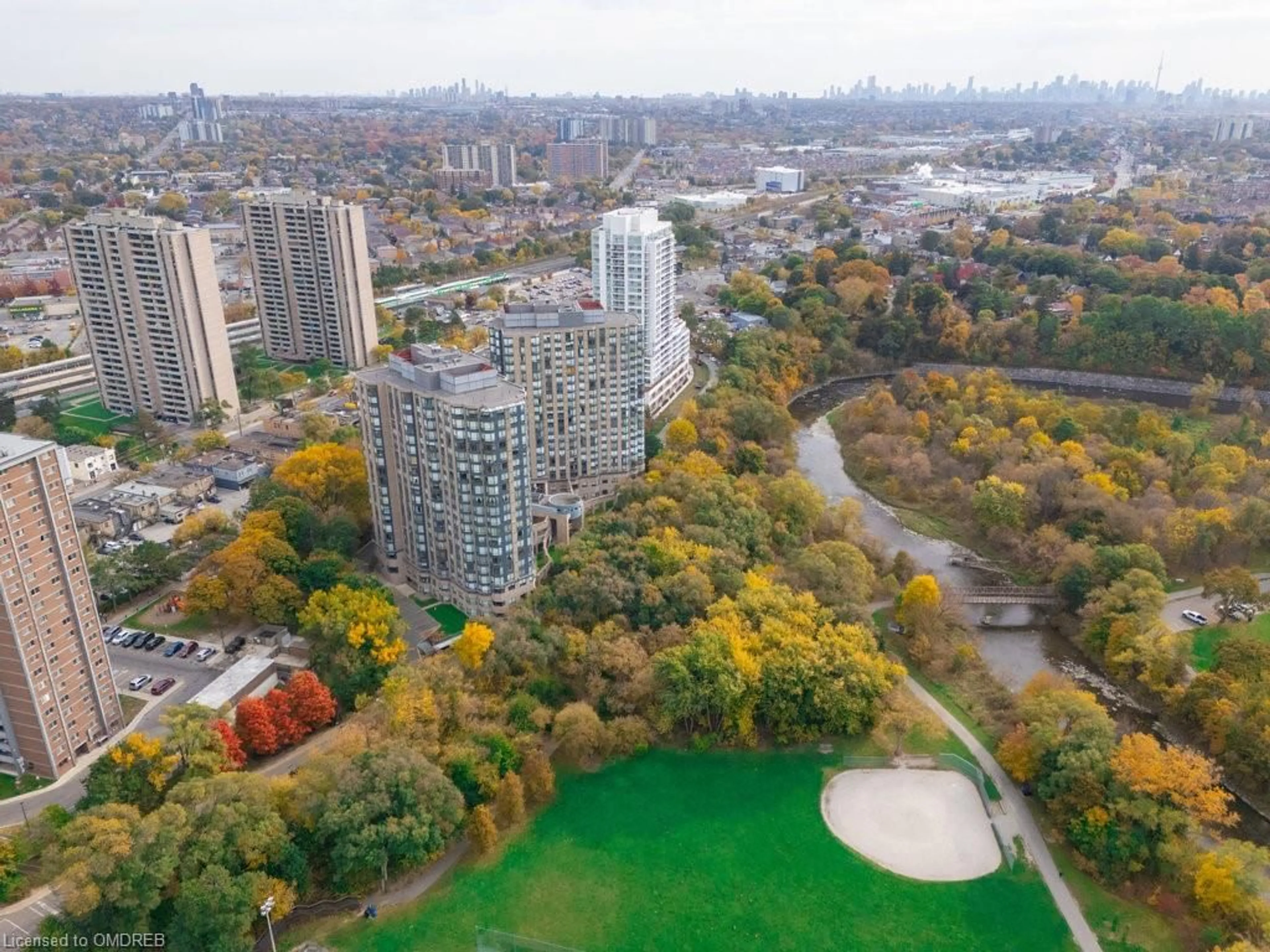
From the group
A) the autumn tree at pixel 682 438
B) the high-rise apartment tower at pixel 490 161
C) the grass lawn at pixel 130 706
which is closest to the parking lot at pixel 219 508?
the grass lawn at pixel 130 706

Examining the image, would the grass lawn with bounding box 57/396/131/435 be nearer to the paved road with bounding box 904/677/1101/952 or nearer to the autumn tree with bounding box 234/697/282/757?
the autumn tree with bounding box 234/697/282/757

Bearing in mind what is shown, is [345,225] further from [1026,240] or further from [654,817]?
[1026,240]

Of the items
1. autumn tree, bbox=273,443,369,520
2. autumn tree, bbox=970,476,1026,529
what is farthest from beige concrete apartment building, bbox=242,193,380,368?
autumn tree, bbox=970,476,1026,529

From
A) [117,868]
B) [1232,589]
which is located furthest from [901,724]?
[117,868]

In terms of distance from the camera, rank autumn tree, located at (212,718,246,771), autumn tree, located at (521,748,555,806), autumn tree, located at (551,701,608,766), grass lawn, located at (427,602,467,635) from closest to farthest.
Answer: autumn tree, located at (212,718,246,771) < autumn tree, located at (521,748,555,806) < autumn tree, located at (551,701,608,766) < grass lawn, located at (427,602,467,635)

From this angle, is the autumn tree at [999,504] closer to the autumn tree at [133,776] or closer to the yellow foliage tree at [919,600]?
the yellow foliage tree at [919,600]

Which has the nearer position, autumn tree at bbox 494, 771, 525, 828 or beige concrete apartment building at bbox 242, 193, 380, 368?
autumn tree at bbox 494, 771, 525, 828

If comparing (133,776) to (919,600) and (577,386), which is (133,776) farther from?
(919,600)
